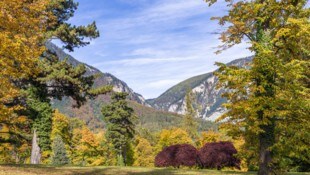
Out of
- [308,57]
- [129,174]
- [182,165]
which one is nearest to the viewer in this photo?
[129,174]

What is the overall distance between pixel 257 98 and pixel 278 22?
430 cm

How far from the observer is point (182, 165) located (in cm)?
3656

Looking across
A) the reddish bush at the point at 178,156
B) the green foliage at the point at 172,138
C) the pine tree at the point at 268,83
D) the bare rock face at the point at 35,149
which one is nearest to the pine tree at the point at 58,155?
the reddish bush at the point at 178,156

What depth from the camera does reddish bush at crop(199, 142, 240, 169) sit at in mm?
34438

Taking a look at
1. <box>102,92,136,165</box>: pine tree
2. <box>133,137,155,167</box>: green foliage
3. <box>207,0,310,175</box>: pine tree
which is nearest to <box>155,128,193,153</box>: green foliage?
<box>133,137,155,167</box>: green foliage

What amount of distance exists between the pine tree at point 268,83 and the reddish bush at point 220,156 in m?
17.2

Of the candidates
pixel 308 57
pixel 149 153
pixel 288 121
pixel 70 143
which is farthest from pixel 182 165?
pixel 149 153

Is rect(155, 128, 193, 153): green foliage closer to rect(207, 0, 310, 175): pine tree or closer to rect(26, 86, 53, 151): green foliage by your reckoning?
rect(26, 86, 53, 151): green foliage

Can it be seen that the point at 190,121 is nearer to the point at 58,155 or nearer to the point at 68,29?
the point at 58,155

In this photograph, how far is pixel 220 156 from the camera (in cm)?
3431

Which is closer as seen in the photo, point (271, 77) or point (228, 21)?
point (271, 77)

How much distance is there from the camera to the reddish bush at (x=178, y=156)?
36344 mm

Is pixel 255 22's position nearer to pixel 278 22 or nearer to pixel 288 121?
pixel 278 22

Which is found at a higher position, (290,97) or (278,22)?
(278,22)
